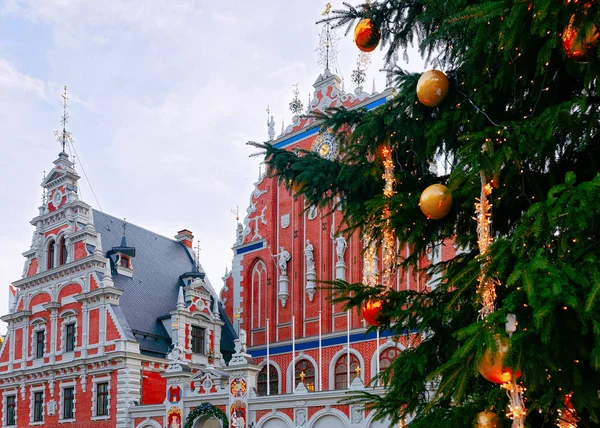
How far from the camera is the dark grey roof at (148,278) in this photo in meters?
23.3

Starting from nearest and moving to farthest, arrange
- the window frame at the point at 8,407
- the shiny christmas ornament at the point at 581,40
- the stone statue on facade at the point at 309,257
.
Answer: the shiny christmas ornament at the point at 581,40, the stone statue on facade at the point at 309,257, the window frame at the point at 8,407

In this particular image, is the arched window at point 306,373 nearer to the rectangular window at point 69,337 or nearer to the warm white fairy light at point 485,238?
the rectangular window at point 69,337

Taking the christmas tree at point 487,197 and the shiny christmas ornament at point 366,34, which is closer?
the christmas tree at point 487,197

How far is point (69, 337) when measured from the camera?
78.8 feet

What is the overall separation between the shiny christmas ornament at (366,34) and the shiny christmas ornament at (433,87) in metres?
1.19

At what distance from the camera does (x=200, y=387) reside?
1961cm

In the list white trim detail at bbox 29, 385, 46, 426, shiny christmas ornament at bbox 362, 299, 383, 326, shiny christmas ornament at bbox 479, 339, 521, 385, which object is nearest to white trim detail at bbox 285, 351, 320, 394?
white trim detail at bbox 29, 385, 46, 426

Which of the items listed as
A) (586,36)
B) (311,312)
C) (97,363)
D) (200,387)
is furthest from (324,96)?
(586,36)

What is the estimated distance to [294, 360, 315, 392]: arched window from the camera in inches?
807

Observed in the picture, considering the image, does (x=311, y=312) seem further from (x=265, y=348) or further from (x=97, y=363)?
(x=97, y=363)

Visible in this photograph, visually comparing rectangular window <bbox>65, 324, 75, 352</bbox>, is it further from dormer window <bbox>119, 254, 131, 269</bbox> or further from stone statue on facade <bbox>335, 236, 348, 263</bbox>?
stone statue on facade <bbox>335, 236, 348, 263</bbox>

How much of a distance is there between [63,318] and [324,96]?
39.0ft

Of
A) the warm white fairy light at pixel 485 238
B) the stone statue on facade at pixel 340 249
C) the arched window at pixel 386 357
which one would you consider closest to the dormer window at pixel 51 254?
the stone statue on facade at pixel 340 249

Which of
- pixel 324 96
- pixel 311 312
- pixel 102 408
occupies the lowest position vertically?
pixel 102 408
